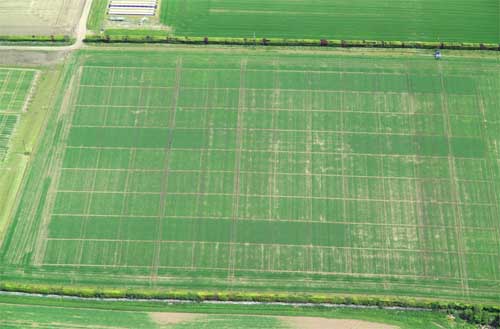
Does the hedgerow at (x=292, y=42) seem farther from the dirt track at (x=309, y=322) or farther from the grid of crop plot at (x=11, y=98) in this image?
the dirt track at (x=309, y=322)

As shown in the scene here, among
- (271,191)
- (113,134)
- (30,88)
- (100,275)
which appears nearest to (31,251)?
(100,275)

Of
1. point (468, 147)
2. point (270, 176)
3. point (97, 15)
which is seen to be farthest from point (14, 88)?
point (468, 147)

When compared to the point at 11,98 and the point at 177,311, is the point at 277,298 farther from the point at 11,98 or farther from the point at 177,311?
the point at 11,98

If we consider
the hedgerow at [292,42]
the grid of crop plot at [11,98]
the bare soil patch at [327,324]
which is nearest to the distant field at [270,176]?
the hedgerow at [292,42]

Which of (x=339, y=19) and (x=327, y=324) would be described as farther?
(x=339, y=19)

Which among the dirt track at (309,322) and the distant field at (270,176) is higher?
the distant field at (270,176)

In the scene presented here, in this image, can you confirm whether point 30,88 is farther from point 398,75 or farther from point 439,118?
point 439,118
